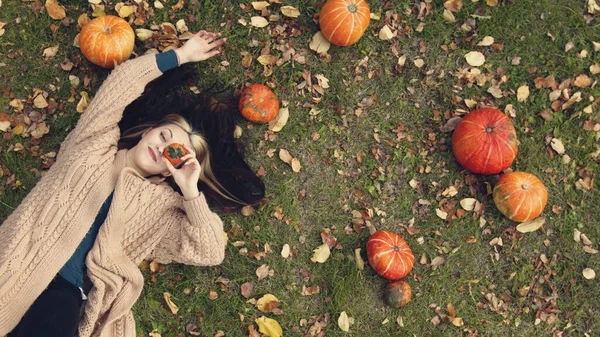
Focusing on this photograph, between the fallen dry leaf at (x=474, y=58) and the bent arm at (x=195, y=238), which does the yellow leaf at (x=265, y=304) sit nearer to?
the bent arm at (x=195, y=238)

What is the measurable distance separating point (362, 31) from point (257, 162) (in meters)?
1.52

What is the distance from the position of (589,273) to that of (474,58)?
2.31 metres

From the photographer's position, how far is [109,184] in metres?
4.08

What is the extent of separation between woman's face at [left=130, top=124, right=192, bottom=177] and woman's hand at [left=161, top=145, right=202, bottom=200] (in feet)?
0.26

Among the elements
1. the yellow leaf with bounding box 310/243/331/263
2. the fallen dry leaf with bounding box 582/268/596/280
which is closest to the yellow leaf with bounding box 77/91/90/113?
the yellow leaf with bounding box 310/243/331/263

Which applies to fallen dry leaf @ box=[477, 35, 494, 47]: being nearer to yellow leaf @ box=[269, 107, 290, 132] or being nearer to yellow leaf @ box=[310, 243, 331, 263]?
yellow leaf @ box=[269, 107, 290, 132]

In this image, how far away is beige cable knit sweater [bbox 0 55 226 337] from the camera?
12.9 feet

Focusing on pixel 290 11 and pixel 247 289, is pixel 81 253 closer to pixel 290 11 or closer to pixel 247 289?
pixel 247 289

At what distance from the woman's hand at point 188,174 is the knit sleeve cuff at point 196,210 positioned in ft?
0.13

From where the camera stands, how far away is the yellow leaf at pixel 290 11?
497 centimetres

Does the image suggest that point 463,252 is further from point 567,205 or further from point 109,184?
point 109,184

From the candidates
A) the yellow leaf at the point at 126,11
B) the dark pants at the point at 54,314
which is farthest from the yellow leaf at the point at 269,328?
the yellow leaf at the point at 126,11

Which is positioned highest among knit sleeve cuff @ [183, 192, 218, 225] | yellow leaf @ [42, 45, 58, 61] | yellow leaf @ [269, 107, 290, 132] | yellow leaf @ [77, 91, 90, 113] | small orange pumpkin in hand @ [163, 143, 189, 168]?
yellow leaf @ [42, 45, 58, 61]

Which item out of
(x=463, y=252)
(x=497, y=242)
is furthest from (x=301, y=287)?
(x=497, y=242)
